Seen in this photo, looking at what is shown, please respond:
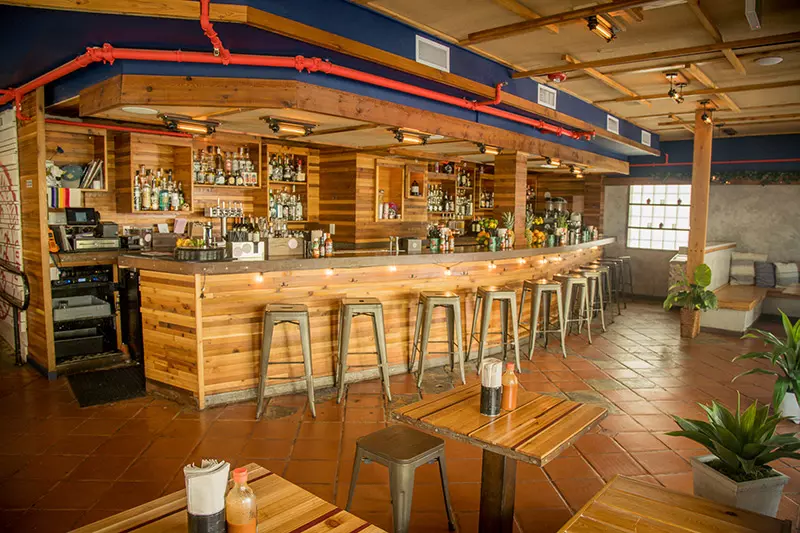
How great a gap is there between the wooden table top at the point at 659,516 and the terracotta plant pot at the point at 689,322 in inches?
243

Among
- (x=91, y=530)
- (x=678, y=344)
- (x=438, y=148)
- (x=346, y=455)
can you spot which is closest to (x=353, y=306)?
(x=346, y=455)

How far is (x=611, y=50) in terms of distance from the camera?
17.7 feet

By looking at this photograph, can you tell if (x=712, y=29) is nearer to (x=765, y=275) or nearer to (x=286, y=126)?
(x=286, y=126)

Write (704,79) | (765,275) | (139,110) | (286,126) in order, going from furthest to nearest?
(765,275)
(704,79)
(286,126)
(139,110)

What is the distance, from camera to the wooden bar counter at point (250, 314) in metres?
4.54

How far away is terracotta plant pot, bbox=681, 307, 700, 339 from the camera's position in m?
7.59

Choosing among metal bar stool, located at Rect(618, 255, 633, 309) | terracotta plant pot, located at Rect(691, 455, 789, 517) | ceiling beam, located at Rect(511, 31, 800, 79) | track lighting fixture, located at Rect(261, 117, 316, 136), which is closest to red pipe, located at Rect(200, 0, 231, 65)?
track lighting fixture, located at Rect(261, 117, 316, 136)

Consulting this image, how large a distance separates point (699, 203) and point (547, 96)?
268cm

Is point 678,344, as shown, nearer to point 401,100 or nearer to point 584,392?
point 584,392

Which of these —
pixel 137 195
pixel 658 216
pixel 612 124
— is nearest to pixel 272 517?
pixel 137 195

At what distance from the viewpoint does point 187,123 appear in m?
4.92

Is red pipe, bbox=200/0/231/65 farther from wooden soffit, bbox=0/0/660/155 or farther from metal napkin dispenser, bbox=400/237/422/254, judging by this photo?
metal napkin dispenser, bbox=400/237/422/254

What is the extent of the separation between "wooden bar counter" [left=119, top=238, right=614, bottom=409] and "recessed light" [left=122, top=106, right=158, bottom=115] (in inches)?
48.9

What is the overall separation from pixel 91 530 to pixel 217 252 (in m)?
3.20
